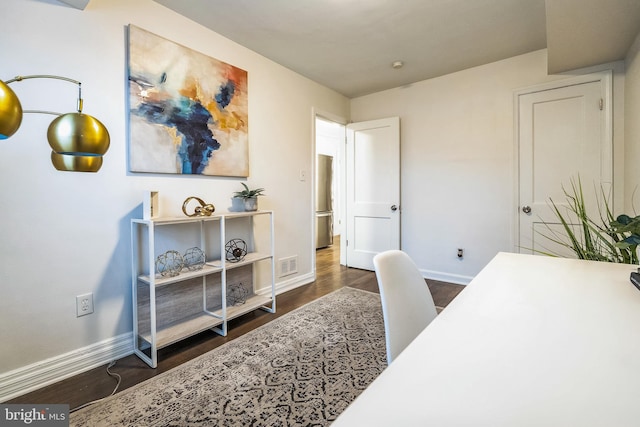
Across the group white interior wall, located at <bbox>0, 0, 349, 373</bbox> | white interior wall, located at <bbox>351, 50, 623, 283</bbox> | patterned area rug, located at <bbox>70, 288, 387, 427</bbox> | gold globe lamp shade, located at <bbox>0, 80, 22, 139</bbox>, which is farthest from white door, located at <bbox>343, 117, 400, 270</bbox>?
gold globe lamp shade, located at <bbox>0, 80, 22, 139</bbox>

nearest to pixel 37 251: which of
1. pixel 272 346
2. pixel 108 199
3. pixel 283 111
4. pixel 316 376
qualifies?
pixel 108 199

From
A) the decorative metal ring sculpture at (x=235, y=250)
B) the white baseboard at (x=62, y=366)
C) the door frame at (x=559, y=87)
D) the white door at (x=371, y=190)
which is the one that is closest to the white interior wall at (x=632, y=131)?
the door frame at (x=559, y=87)

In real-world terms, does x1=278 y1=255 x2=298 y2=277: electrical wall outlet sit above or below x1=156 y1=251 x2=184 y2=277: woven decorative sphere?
below

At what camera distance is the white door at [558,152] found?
266cm

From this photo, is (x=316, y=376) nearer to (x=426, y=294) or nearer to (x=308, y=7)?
(x=426, y=294)

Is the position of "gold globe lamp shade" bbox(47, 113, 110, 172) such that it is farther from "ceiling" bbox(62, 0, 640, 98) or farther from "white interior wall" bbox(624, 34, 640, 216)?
"white interior wall" bbox(624, 34, 640, 216)

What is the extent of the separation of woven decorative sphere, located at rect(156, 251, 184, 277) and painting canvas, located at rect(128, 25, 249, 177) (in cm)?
63

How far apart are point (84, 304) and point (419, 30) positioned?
3.23 m

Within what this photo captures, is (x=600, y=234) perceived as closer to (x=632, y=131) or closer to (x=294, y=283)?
(x=632, y=131)

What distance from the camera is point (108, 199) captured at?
194 cm

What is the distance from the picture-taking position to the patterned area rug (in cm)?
142

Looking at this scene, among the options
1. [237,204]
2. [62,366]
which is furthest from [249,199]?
[62,366]

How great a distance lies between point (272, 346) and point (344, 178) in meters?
2.79

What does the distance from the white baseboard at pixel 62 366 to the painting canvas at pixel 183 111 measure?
118cm
